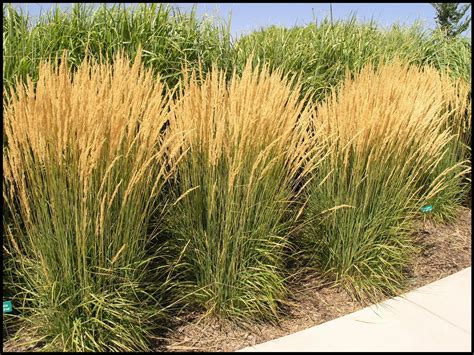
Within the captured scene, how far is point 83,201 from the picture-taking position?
2361 mm

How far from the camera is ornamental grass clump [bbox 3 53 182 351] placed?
2.39 metres

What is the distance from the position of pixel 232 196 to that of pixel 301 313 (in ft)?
3.20

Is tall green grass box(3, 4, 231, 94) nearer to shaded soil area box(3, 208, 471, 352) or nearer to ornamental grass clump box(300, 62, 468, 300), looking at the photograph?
ornamental grass clump box(300, 62, 468, 300)

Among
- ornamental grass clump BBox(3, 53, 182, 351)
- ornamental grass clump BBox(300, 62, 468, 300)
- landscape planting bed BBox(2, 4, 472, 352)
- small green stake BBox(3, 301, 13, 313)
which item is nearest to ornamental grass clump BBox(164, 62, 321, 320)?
landscape planting bed BBox(2, 4, 472, 352)

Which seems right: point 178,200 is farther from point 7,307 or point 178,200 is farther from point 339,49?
point 339,49

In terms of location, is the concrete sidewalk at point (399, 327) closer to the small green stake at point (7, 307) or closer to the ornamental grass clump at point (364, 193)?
the ornamental grass clump at point (364, 193)

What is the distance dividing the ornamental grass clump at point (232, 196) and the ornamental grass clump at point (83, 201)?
15.0 inches

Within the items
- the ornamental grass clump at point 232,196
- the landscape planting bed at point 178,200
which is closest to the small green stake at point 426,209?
the landscape planting bed at point 178,200

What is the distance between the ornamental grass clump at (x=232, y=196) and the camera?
2848 mm

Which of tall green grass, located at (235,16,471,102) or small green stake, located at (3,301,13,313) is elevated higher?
tall green grass, located at (235,16,471,102)

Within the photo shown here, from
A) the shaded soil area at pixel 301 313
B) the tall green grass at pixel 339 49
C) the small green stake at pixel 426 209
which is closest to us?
the shaded soil area at pixel 301 313

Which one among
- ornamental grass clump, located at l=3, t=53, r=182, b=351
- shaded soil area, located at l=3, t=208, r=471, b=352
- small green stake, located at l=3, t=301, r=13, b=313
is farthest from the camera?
shaded soil area, located at l=3, t=208, r=471, b=352

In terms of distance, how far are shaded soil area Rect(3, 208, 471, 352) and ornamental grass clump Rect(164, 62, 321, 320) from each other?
0.33ft

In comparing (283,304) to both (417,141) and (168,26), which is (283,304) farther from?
(168,26)
